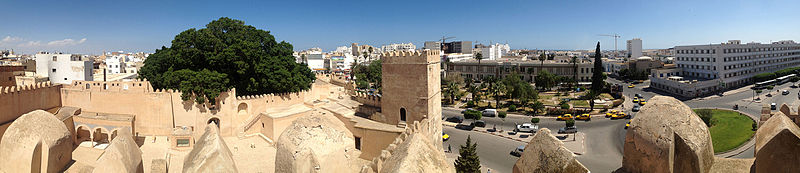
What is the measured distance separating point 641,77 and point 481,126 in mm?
48890

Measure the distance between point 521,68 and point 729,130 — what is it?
4533 cm

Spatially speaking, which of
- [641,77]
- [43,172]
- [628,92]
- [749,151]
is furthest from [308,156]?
[641,77]

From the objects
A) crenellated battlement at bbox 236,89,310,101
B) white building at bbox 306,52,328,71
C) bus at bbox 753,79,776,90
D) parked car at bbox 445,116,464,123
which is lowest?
parked car at bbox 445,116,464,123

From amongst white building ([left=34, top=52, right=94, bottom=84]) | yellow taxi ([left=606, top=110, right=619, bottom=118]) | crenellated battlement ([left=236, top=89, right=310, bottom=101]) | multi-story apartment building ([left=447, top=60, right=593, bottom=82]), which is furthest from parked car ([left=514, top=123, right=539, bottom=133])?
white building ([left=34, top=52, right=94, bottom=84])

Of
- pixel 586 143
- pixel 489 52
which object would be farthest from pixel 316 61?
pixel 586 143

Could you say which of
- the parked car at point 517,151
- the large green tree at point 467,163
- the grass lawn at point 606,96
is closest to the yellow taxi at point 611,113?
the grass lawn at point 606,96

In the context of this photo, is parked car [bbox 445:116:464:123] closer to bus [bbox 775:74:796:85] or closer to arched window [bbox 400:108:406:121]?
arched window [bbox 400:108:406:121]

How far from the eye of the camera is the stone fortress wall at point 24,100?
1791cm

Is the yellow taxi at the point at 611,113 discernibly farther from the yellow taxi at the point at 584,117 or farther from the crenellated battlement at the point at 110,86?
the crenellated battlement at the point at 110,86

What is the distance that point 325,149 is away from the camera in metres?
5.07

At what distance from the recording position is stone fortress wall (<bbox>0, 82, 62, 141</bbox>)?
17.9 meters

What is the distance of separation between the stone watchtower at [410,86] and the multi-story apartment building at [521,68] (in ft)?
164

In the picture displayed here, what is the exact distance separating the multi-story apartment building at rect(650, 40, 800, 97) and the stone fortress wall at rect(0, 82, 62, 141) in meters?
61.8

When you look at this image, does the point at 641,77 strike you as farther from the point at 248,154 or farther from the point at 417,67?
the point at 248,154
